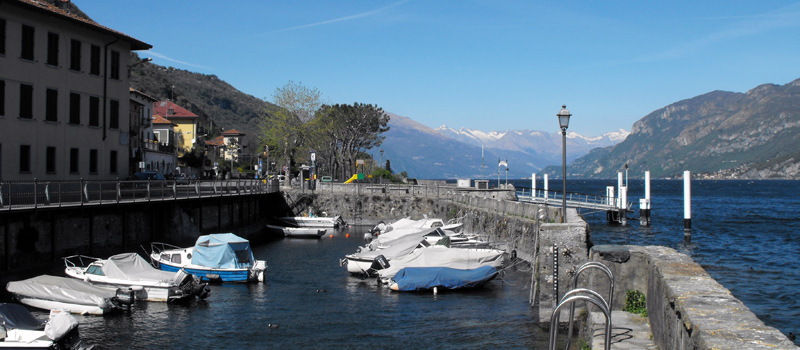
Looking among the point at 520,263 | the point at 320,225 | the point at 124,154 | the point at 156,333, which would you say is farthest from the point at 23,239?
the point at 320,225

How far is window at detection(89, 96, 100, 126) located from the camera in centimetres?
4103

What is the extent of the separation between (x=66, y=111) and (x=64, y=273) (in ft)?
41.6

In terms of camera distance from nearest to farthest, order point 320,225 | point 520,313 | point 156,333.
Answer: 1. point 156,333
2. point 520,313
3. point 320,225

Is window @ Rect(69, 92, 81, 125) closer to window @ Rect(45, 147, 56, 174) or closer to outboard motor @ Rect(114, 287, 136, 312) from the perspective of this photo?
window @ Rect(45, 147, 56, 174)

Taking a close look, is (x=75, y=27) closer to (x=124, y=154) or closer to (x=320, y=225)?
(x=124, y=154)

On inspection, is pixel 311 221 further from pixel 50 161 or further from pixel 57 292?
pixel 57 292

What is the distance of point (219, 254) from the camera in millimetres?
32562

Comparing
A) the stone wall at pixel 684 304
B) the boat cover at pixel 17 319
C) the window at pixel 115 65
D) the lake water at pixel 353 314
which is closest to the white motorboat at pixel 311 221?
the lake water at pixel 353 314

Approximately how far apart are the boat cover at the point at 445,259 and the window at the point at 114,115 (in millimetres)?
22179

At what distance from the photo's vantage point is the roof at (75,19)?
34938mm

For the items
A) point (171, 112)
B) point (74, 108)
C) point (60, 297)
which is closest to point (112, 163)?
point (74, 108)

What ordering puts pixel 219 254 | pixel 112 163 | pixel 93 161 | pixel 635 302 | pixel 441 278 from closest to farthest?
pixel 635 302 < pixel 441 278 < pixel 219 254 < pixel 93 161 < pixel 112 163

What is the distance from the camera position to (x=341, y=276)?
35.8 meters

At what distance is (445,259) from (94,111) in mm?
24574
